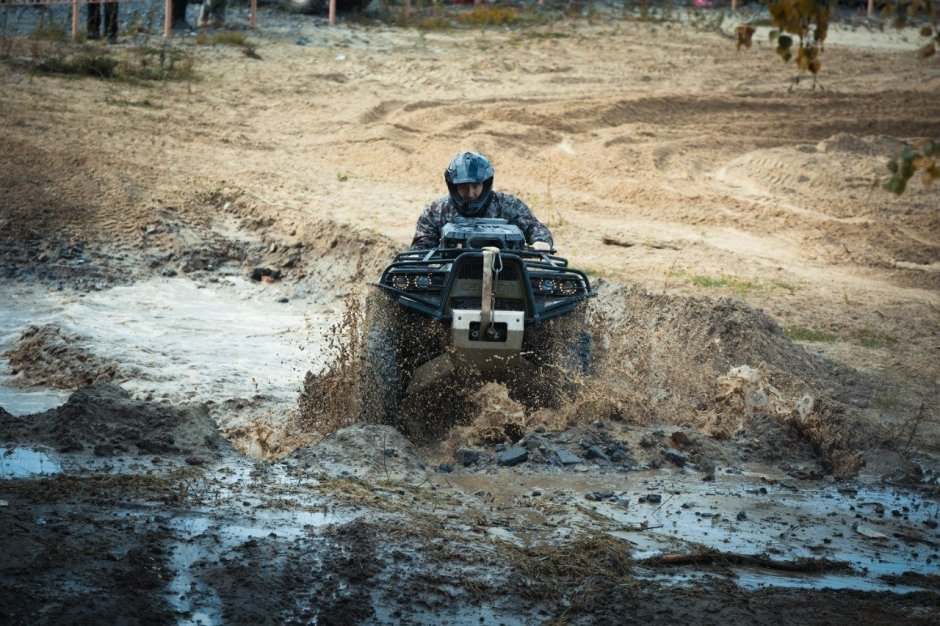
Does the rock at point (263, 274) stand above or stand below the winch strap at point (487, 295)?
below

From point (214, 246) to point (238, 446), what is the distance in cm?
591

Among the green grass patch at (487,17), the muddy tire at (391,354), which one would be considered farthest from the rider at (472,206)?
the green grass patch at (487,17)

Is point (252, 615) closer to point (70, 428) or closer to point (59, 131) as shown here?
point (70, 428)

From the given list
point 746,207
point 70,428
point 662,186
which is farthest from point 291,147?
point 70,428

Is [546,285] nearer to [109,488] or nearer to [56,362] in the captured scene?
[109,488]

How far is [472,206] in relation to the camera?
886 cm

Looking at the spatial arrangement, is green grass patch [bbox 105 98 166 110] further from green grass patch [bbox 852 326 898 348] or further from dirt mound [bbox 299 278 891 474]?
green grass patch [bbox 852 326 898 348]

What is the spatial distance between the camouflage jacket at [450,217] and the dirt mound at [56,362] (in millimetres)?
2804

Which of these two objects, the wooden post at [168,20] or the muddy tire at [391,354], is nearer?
the muddy tire at [391,354]

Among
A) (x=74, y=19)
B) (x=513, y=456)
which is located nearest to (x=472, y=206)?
(x=513, y=456)

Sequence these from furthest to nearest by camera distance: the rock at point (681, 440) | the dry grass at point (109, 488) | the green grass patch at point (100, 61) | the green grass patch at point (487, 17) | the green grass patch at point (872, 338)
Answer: the green grass patch at point (487, 17) → the green grass patch at point (100, 61) → the green grass patch at point (872, 338) → the rock at point (681, 440) → the dry grass at point (109, 488)

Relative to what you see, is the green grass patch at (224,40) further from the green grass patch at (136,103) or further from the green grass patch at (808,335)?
the green grass patch at (808,335)

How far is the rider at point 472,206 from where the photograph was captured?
28.6 ft

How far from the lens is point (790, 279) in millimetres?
12883
